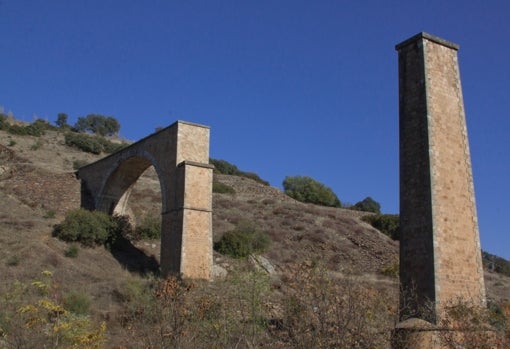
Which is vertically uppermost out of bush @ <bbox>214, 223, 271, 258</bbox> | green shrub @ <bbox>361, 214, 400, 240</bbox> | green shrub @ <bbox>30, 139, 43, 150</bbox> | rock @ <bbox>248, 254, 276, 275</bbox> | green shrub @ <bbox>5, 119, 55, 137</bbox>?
green shrub @ <bbox>5, 119, 55, 137</bbox>

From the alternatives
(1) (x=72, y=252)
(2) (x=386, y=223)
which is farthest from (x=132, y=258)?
(2) (x=386, y=223)

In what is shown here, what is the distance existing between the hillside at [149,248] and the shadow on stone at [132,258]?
0.05 metres

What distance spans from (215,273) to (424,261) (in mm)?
10826

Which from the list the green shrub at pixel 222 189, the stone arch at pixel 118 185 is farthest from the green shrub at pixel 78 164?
the stone arch at pixel 118 185

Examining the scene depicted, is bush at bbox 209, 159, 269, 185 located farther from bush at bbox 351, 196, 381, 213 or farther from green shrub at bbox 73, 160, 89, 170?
green shrub at bbox 73, 160, 89, 170

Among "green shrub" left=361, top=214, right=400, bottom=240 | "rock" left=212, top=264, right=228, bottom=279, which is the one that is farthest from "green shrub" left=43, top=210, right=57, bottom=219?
"green shrub" left=361, top=214, right=400, bottom=240

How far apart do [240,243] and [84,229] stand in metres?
6.18

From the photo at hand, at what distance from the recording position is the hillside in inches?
563

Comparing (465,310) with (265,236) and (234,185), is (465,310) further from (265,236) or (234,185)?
(234,185)

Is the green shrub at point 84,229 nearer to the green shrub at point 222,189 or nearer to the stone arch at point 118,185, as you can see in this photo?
the stone arch at point 118,185

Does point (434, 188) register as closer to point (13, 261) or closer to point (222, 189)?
point (13, 261)

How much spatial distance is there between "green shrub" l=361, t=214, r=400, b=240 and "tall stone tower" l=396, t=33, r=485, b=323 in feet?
79.8

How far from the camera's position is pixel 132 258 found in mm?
24625

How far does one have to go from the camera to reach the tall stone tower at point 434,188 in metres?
12.1
